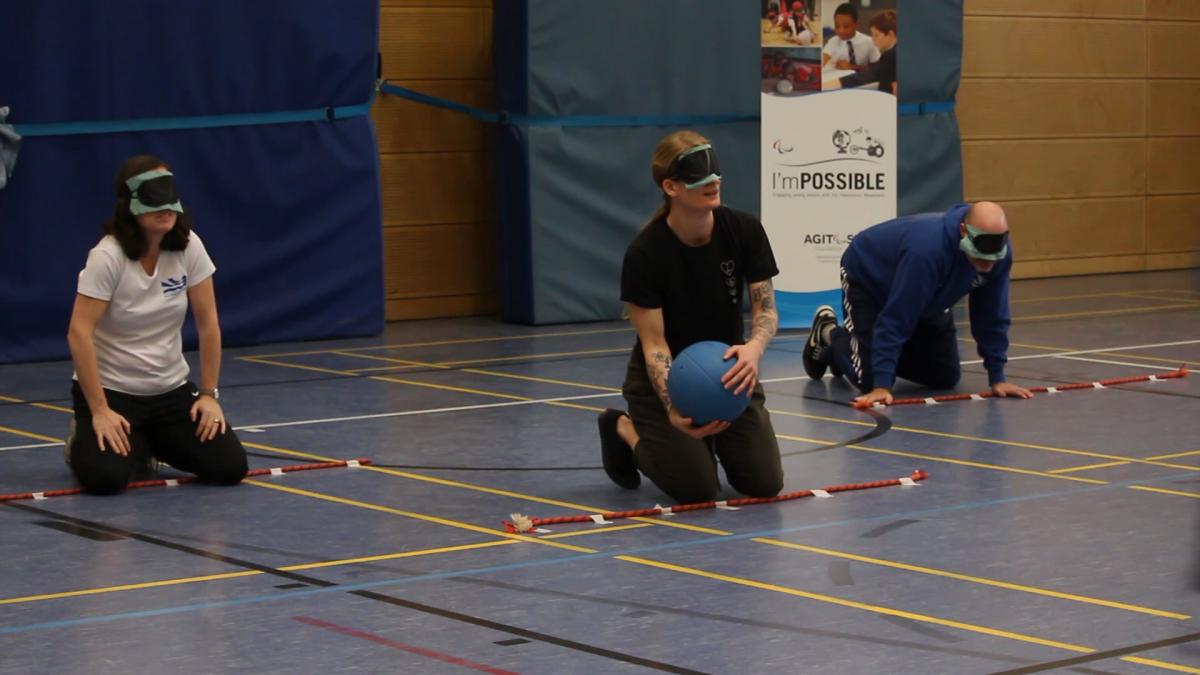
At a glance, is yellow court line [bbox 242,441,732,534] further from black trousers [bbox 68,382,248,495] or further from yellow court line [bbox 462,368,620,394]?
yellow court line [bbox 462,368,620,394]

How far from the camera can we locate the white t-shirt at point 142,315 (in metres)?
6.33

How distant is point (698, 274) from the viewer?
604 centimetres

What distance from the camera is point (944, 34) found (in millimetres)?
12938

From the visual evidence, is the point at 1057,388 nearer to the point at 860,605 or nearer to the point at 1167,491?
the point at 1167,491

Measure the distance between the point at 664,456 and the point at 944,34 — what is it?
7.65m

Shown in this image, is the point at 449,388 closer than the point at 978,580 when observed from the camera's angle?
No

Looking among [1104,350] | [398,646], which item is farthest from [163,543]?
[1104,350]

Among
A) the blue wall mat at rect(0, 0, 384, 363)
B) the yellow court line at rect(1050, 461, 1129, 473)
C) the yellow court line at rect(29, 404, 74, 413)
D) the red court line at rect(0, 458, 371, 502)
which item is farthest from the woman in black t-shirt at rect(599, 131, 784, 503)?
the blue wall mat at rect(0, 0, 384, 363)

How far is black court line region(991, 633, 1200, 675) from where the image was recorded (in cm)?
404

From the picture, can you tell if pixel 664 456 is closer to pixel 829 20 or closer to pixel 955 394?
pixel 955 394

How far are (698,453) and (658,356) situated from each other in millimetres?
333

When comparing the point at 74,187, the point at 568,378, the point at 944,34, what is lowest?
the point at 568,378

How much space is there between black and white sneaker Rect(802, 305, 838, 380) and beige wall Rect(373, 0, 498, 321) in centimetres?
Result: 370

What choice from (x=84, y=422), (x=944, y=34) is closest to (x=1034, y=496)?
(x=84, y=422)
